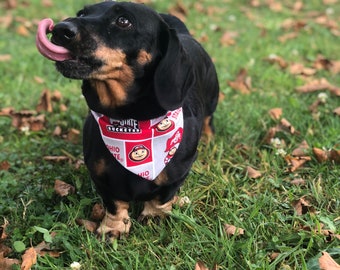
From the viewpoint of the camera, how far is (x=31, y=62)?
5121mm

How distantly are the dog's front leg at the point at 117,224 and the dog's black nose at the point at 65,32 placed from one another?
1.00 metres

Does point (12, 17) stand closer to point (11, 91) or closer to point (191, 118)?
point (11, 91)

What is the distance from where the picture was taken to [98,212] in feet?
9.55

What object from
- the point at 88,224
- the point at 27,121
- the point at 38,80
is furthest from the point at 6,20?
the point at 88,224

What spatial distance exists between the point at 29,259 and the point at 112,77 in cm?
102

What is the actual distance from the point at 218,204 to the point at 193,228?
295mm

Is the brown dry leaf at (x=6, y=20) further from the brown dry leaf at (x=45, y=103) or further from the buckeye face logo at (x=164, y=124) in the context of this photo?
the buckeye face logo at (x=164, y=124)

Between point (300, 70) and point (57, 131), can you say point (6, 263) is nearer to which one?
point (57, 131)

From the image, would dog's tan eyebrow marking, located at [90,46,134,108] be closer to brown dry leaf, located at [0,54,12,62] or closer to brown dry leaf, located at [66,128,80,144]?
brown dry leaf, located at [66,128,80,144]

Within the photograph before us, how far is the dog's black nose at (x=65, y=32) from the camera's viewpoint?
2.08m

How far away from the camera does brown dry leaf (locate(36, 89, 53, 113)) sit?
416cm

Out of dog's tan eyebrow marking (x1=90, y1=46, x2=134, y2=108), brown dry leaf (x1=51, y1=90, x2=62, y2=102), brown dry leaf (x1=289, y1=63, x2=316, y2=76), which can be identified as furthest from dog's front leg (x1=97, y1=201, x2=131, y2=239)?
brown dry leaf (x1=289, y1=63, x2=316, y2=76)

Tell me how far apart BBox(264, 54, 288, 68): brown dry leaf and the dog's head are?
2.89 m

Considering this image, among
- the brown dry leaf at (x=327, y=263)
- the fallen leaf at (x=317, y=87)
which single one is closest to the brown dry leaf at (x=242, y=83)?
the fallen leaf at (x=317, y=87)
